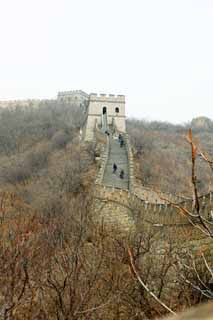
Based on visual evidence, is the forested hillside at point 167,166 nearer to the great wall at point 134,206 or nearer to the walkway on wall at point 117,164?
the walkway on wall at point 117,164

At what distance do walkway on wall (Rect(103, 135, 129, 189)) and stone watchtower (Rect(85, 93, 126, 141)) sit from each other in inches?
139

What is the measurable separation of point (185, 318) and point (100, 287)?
371 inches

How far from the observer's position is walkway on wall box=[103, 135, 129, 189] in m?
25.4

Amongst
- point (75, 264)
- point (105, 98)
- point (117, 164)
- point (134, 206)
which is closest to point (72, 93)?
point (105, 98)

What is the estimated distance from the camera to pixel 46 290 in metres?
10.1

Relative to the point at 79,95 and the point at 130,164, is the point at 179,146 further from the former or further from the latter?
the point at 79,95

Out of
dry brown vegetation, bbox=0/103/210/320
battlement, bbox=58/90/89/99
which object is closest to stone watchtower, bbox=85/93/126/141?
dry brown vegetation, bbox=0/103/210/320

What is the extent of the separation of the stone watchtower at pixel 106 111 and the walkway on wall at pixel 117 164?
354 centimetres

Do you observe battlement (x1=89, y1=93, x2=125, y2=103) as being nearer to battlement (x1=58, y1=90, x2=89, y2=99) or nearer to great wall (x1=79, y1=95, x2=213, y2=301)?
great wall (x1=79, y1=95, x2=213, y2=301)

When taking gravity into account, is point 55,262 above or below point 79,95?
below

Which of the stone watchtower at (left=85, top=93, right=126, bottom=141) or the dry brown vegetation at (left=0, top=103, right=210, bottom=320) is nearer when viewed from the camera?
the dry brown vegetation at (left=0, top=103, right=210, bottom=320)

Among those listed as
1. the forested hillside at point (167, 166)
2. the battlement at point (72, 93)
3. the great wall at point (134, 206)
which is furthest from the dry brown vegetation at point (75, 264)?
the battlement at point (72, 93)

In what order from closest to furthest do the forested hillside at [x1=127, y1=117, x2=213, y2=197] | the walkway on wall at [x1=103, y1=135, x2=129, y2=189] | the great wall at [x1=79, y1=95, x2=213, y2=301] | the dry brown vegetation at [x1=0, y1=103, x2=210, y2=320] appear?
the dry brown vegetation at [x1=0, y1=103, x2=210, y2=320] → the great wall at [x1=79, y1=95, x2=213, y2=301] → the walkway on wall at [x1=103, y1=135, x2=129, y2=189] → the forested hillside at [x1=127, y1=117, x2=213, y2=197]

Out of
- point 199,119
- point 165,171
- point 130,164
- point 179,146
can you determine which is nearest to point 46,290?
point 130,164
